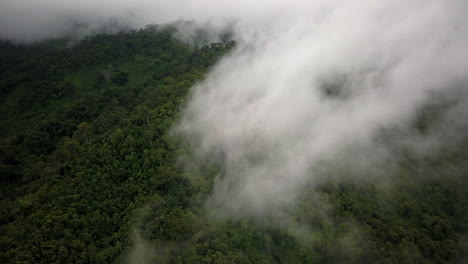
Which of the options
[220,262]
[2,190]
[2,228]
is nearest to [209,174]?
[220,262]

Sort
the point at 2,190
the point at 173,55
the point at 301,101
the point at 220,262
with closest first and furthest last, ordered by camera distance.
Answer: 1. the point at 220,262
2. the point at 2,190
3. the point at 301,101
4. the point at 173,55

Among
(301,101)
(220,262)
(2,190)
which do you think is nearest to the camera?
(220,262)

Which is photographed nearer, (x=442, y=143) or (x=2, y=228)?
(x=2, y=228)

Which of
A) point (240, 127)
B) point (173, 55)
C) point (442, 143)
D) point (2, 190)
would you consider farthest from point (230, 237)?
point (173, 55)

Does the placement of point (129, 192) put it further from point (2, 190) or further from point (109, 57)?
point (109, 57)

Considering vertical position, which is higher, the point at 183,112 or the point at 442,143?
the point at 442,143

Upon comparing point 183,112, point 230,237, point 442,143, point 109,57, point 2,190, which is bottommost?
point 2,190
